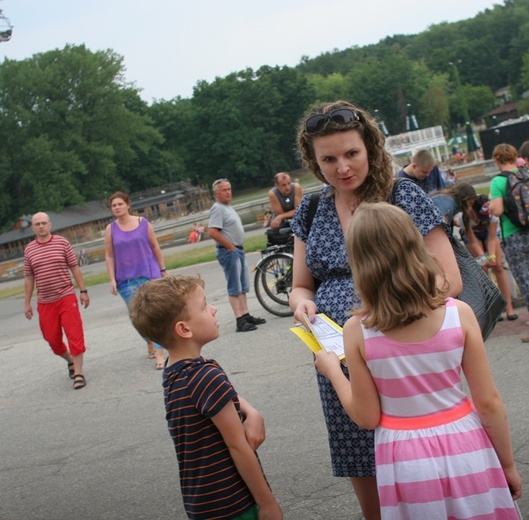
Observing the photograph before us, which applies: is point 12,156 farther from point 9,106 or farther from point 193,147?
point 193,147

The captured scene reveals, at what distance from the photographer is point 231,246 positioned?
1010 centimetres

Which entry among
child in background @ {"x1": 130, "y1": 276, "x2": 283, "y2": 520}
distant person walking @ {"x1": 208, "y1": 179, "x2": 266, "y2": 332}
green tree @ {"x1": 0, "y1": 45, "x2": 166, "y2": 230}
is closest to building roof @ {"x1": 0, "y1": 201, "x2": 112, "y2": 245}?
green tree @ {"x1": 0, "y1": 45, "x2": 166, "y2": 230}

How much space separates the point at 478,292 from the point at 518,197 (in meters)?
4.29

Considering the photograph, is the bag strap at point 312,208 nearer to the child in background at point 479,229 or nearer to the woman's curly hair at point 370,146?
the woman's curly hair at point 370,146

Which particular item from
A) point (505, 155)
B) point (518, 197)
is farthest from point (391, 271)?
point (505, 155)

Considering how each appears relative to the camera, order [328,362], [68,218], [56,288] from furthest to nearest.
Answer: [68,218] → [56,288] → [328,362]

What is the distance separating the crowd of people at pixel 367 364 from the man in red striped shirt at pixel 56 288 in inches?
233

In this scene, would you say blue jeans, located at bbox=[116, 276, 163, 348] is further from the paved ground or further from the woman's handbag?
the woman's handbag

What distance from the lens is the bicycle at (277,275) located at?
10.6 metres

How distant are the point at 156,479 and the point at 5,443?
7.43 ft

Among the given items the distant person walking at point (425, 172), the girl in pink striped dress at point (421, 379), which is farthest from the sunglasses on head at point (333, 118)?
the distant person walking at point (425, 172)

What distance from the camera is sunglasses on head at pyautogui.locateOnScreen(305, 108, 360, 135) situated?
2.96 metres

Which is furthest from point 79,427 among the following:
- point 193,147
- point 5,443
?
point 193,147

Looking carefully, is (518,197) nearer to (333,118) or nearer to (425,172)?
(425,172)
